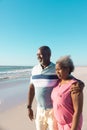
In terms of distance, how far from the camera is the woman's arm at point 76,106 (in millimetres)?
2895

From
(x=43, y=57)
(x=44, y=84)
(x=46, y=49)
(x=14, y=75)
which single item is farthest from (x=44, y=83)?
(x=14, y=75)

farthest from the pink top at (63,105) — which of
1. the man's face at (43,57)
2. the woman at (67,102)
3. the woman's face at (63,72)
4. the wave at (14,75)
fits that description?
the wave at (14,75)

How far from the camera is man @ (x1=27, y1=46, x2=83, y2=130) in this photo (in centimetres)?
385

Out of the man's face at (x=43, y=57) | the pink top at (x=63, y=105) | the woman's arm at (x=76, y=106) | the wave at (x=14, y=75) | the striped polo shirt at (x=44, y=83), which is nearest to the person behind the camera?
the woman's arm at (x=76, y=106)

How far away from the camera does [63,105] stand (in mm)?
3066

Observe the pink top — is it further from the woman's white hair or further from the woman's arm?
the woman's white hair

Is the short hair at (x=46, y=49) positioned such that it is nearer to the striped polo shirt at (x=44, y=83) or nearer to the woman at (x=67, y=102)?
the striped polo shirt at (x=44, y=83)

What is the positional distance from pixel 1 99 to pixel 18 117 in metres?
2.98

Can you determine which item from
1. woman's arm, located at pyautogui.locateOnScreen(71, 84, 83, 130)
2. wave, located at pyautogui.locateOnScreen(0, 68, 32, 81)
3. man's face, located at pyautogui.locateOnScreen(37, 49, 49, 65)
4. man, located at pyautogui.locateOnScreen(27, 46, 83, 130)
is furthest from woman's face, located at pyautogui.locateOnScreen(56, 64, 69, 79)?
wave, located at pyautogui.locateOnScreen(0, 68, 32, 81)

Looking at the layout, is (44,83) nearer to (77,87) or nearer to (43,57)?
(43,57)

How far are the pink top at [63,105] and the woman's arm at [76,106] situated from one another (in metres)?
0.08

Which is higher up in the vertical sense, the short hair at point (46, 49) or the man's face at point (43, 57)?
the short hair at point (46, 49)

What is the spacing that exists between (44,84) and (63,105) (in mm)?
856

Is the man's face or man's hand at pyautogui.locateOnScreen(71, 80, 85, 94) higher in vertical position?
the man's face
